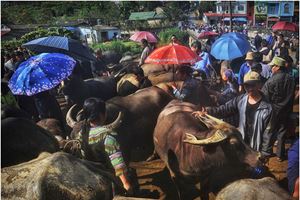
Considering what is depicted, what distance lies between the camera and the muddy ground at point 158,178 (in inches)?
241

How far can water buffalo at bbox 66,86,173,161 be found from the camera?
656 cm

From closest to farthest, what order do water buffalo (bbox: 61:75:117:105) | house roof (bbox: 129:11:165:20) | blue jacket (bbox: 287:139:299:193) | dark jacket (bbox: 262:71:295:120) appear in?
1. blue jacket (bbox: 287:139:299:193)
2. dark jacket (bbox: 262:71:295:120)
3. water buffalo (bbox: 61:75:117:105)
4. house roof (bbox: 129:11:165:20)

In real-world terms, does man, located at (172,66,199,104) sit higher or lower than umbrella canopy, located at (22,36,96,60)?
lower

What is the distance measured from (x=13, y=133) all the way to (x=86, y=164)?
1.06 metres

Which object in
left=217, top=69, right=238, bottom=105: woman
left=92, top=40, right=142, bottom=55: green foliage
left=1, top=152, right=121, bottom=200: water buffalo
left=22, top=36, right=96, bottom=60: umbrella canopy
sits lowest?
left=92, top=40, right=142, bottom=55: green foliage

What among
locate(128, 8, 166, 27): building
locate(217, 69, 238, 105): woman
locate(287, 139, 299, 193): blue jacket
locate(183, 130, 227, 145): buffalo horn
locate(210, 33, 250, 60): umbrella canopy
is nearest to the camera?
locate(287, 139, 299, 193): blue jacket

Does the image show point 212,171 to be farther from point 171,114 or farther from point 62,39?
point 62,39

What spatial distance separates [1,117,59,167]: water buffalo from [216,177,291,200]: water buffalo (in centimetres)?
204

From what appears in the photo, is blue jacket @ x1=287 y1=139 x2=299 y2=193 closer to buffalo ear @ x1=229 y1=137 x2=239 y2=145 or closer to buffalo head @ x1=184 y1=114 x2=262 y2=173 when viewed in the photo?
buffalo head @ x1=184 y1=114 x2=262 y2=173

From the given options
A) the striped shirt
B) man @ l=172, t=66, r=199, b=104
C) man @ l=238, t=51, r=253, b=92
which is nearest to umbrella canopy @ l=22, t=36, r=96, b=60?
man @ l=172, t=66, r=199, b=104

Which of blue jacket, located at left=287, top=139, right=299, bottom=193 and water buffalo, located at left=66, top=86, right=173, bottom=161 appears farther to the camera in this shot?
water buffalo, located at left=66, top=86, right=173, bottom=161

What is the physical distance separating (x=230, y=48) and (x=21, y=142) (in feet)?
23.2

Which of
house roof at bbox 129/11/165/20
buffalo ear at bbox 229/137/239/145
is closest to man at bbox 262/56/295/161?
buffalo ear at bbox 229/137/239/145

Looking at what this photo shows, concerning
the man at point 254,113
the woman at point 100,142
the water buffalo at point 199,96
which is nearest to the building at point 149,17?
the water buffalo at point 199,96
